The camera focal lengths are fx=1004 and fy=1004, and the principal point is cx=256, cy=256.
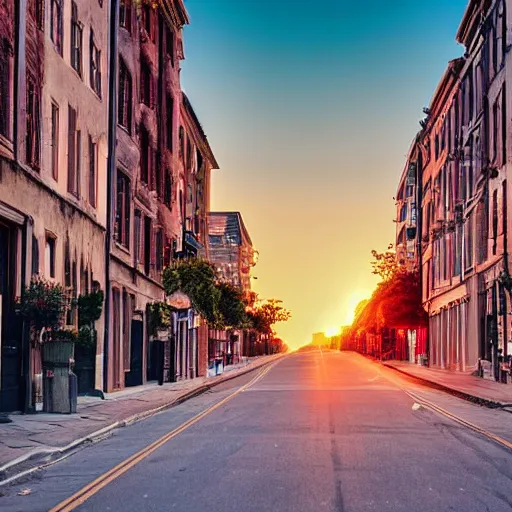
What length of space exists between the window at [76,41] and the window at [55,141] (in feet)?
7.82

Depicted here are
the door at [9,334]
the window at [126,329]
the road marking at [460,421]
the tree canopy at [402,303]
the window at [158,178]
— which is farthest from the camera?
the tree canopy at [402,303]

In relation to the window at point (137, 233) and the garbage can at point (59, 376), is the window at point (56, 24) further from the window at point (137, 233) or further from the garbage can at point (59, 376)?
the window at point (137, 233)

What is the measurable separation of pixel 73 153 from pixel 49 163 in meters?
2.75

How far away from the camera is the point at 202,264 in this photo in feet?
144

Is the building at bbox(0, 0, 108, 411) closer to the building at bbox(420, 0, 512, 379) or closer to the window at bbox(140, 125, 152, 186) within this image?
the window at bbox(140, 125, 152, 186)

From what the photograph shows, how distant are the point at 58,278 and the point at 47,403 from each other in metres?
4.38

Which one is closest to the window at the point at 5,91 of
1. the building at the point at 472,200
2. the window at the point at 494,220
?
the building at the point at 472,200

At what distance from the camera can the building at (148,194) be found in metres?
34.3

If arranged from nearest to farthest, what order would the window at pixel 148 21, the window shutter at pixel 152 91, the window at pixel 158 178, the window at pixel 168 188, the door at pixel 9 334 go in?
the door at pixel 9 334 < the window at pixel 148 21 < the window shutter at pixel 152 91 < the window at pixel 158 178 < the window at pixel 168 188

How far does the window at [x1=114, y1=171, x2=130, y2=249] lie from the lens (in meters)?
34.2

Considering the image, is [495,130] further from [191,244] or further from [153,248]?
[191,244]

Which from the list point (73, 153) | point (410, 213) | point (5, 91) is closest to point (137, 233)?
point (73, 153)

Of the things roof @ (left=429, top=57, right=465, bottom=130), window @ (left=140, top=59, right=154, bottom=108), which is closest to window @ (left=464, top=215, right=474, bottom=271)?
roof @ (left=429, top=57, right=465, bottom=130)

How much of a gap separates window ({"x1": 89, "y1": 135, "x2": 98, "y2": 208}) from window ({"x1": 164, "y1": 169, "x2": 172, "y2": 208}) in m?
15.2
